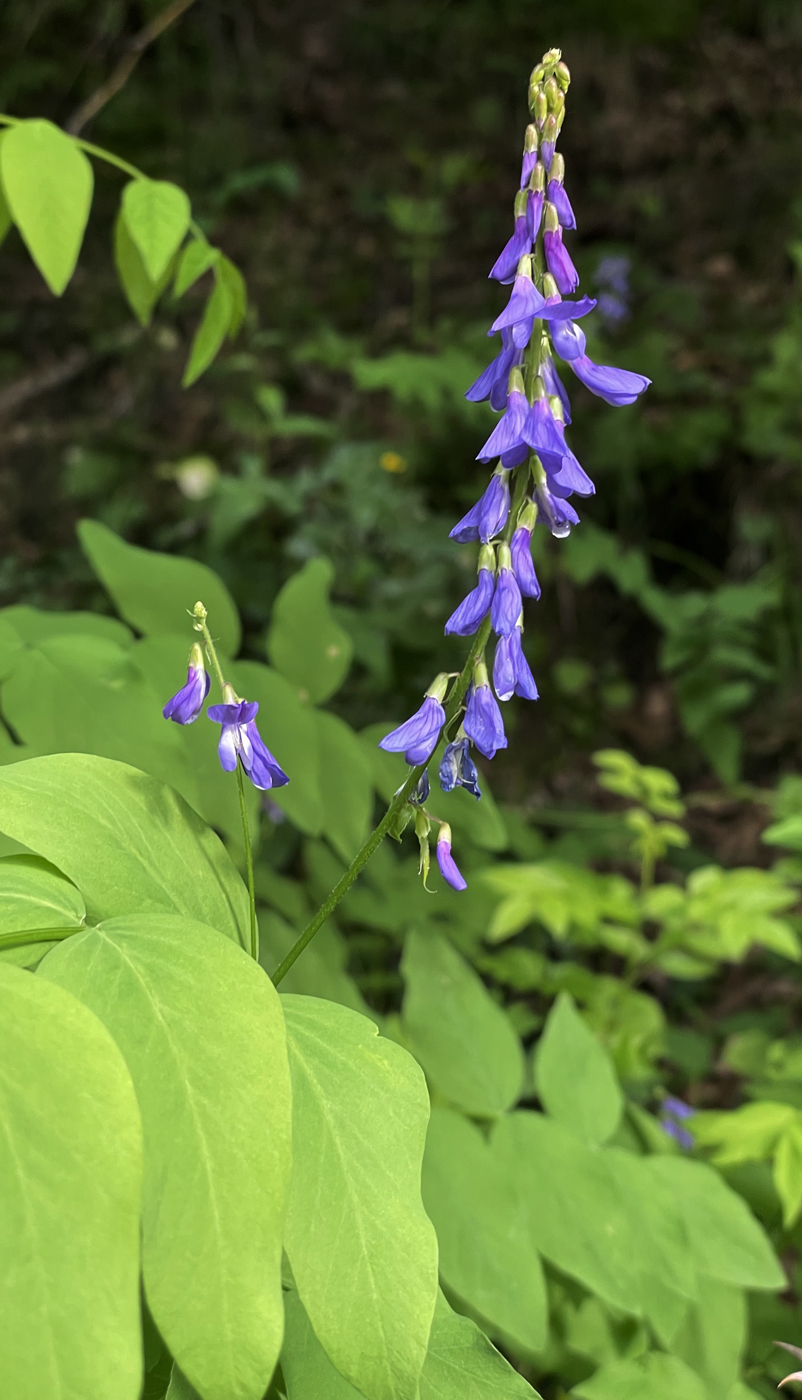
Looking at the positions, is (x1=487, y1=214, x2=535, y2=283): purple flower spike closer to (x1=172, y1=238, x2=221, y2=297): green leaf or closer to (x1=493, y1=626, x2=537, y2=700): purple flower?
(x1=493, y1=626, x2=537, y2=700): purple flower

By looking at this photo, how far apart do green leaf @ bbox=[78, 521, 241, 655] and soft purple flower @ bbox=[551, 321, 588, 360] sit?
91 centimetres

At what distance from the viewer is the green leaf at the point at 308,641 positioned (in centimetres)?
191

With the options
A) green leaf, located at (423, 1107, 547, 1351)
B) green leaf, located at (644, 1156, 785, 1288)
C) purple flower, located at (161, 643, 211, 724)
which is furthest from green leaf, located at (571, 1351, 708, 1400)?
purple flower, located at (161, 643, 211, 724)

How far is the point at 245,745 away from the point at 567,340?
0.54 m

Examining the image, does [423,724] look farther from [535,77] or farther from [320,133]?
[320,133]

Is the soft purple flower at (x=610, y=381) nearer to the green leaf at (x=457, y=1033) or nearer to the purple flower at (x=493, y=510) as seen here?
the purple flower at (x=493, y=510)

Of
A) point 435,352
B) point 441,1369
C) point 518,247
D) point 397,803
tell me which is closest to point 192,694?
point 397,803

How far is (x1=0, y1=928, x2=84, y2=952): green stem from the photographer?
2.95 ft

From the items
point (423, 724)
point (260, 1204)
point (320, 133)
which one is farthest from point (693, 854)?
point (320, 133)

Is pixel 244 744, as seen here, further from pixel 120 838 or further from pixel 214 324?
pixel 214 324

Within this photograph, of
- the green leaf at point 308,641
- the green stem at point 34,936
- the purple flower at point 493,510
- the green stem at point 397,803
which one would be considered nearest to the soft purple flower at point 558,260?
the purple flower at point 493,510

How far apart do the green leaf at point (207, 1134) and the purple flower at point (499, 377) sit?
629mm

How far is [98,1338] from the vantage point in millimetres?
650

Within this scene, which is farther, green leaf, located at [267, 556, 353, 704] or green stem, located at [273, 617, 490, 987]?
green leaf, located at [267, 556, 353, 704]
